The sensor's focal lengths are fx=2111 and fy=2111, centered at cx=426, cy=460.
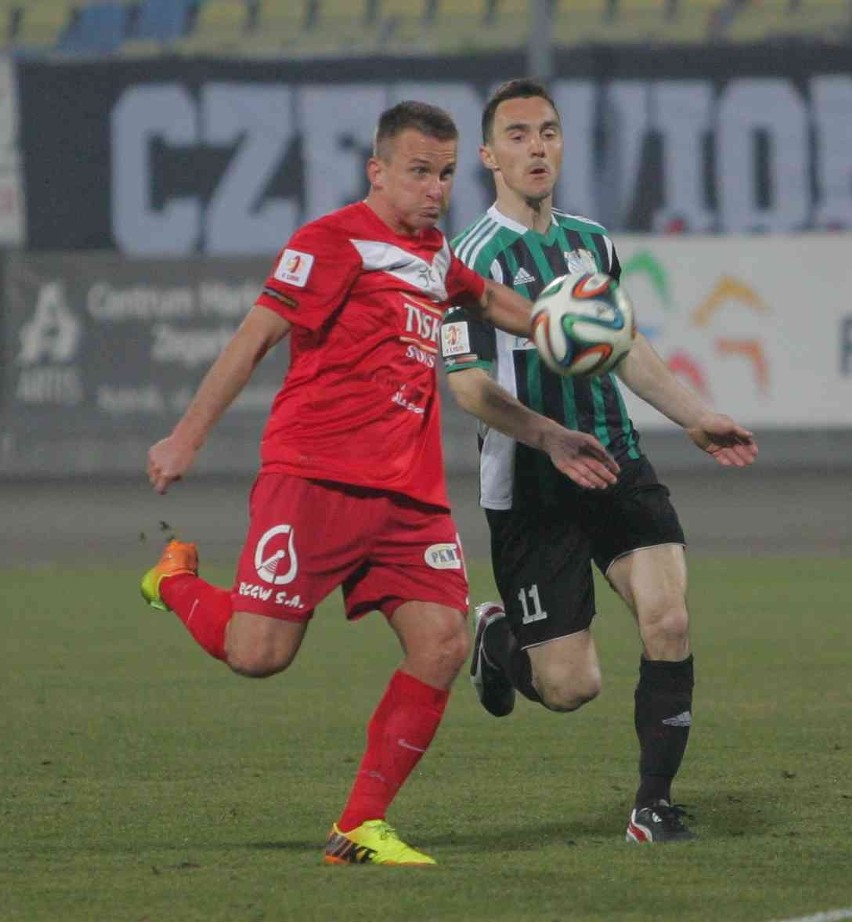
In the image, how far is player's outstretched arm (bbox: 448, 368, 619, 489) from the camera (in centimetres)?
591

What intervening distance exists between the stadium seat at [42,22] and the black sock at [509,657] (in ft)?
61.0

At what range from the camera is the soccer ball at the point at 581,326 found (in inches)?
231

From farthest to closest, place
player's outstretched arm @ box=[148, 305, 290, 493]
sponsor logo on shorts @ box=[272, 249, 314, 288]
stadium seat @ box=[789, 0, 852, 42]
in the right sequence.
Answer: stadium seat @ box=[789, 0, 852, 42], sponsor logo on shorts @ box=[272, 249, 314, 288], player's outstretched arm @ box=[148, 305, 290, 493]

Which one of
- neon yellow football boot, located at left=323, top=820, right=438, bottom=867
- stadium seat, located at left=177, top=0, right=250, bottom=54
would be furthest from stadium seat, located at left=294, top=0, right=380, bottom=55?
neon yellow football boot, located at left=323, top=820, right=438, bottom=867

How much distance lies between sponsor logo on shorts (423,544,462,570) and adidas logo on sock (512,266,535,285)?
1066 millimetres

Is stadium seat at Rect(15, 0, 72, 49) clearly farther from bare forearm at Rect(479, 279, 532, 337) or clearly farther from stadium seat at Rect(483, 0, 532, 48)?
bare forearm at Rect(479, 279, 532, 337)

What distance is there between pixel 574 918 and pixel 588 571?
1.95 m

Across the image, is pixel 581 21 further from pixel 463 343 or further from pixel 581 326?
pixel 581 326

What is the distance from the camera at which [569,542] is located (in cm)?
661

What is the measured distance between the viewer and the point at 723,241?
20688mm

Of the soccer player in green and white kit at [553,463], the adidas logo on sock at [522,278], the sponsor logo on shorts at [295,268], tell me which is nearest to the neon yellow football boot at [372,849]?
the soccer player in green and white kit at [553,463]

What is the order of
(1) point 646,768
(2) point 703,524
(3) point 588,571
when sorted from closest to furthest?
(1) point 646,768
(3) point 588,571
(2) point 703,524

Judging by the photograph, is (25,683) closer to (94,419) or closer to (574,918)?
(574,918)

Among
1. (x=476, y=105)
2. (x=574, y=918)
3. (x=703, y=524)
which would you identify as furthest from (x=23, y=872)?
(x=476, y=105)
